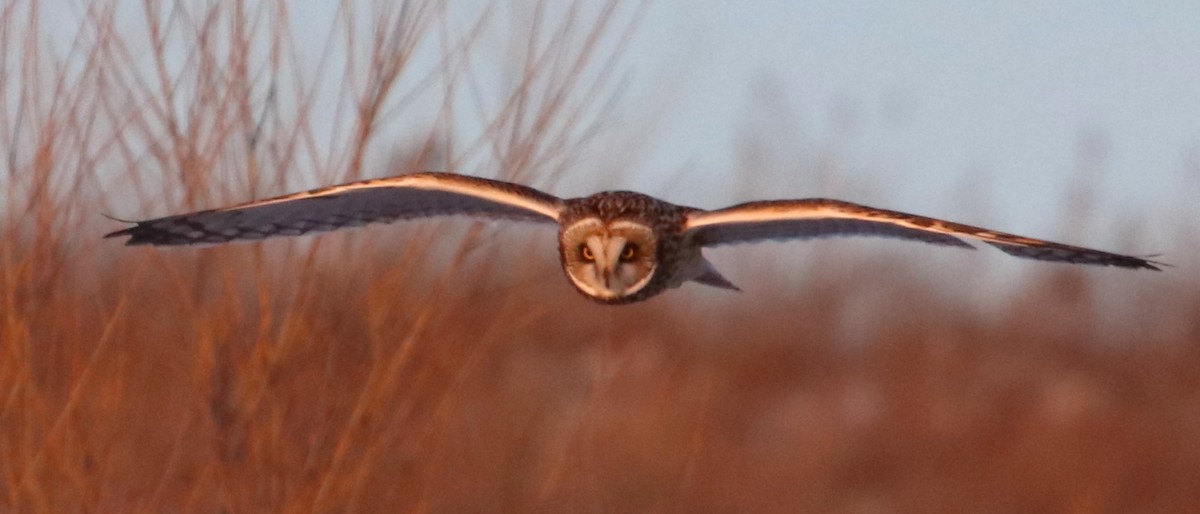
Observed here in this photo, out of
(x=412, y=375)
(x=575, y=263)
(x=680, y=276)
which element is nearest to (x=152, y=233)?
(x=412, y=375)

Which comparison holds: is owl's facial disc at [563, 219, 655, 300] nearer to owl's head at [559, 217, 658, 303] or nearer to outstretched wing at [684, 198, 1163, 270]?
owl's head at [559, 217, 658, 303]

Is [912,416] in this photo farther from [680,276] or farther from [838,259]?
[680,276]

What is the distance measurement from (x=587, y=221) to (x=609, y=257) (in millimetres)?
117

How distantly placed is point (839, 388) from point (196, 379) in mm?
6046

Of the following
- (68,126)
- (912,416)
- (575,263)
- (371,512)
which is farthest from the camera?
(912,416)

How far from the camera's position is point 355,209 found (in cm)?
474

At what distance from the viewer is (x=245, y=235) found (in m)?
4.57

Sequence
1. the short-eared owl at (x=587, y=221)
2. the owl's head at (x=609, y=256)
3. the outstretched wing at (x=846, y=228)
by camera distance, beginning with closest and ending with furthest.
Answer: the outstretched wing at (x=846, y=228), the short-eared owl at (x=587, y=221), the owl's head at (x=609, y=256)

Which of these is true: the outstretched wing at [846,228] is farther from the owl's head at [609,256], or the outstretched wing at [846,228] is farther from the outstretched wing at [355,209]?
the outstretched wing at [355,209]

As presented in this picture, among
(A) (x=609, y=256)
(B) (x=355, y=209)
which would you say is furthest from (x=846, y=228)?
(B) (x=355, y=209)

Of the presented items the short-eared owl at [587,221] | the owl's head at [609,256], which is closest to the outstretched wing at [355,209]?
the short-eared owl at [587,221]

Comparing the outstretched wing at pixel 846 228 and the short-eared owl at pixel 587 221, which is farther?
the short-eared owl at pixel 587 221

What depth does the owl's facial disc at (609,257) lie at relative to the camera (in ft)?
15.2

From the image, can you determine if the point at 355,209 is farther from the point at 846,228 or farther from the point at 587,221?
the point at 846,228
